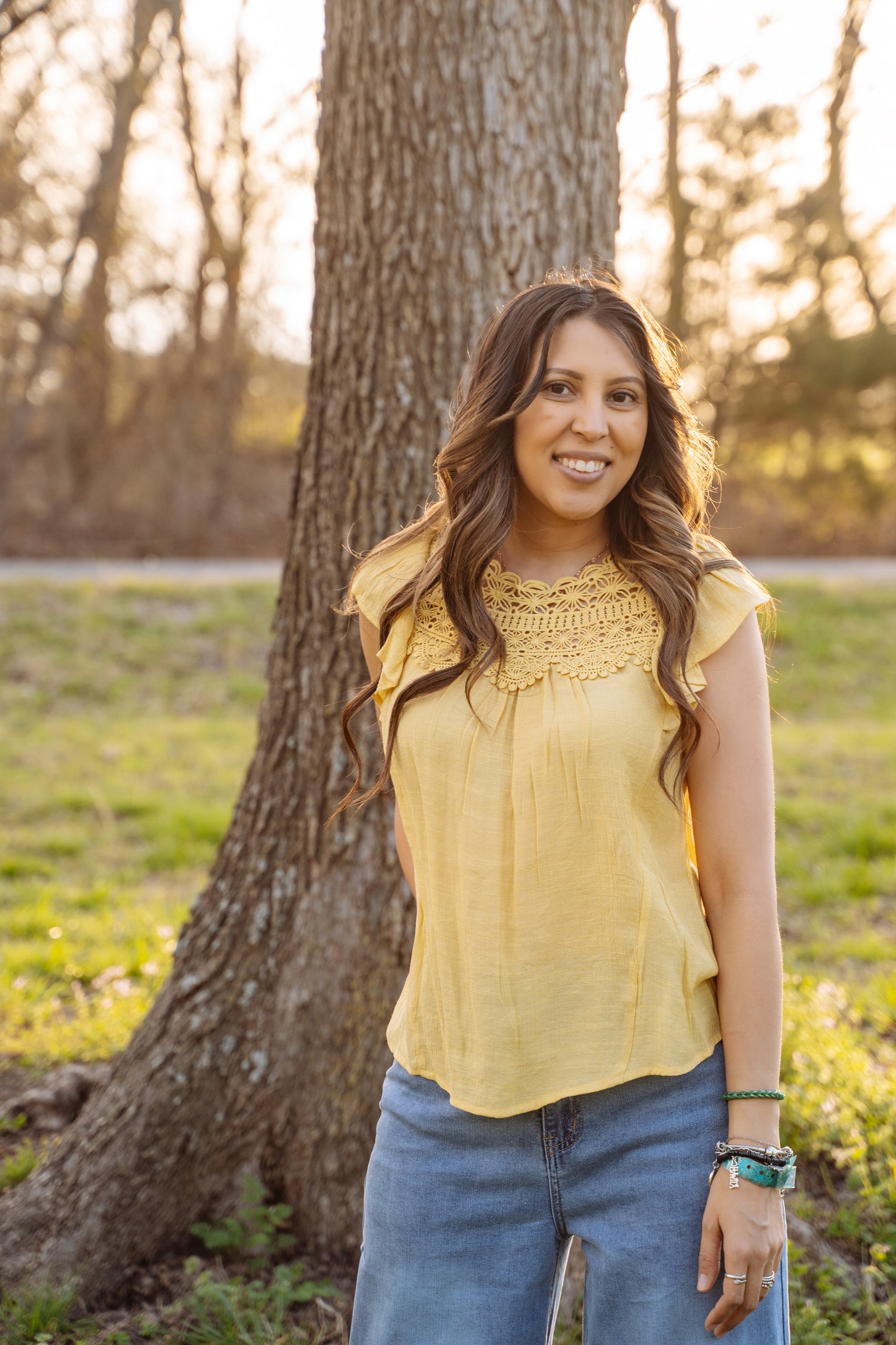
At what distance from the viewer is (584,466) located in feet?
→ 5.99

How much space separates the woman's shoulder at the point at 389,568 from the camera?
6.63ft

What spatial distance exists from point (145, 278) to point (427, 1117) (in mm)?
15526

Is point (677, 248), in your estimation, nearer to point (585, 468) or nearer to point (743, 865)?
point (585, 468)

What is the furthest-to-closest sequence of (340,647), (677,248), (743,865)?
(677,248) < (340,647) < (743,865)

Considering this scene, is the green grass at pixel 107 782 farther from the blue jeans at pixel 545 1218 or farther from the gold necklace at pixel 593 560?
the gold necklace at pixel 593 560

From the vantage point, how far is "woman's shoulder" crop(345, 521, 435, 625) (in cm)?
202

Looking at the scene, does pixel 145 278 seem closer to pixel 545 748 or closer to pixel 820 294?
pixel 820 294

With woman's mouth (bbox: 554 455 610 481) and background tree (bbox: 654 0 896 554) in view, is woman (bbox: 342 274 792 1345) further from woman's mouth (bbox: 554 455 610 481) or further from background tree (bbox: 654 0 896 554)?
background tree (bbox: 654 0 896 554)

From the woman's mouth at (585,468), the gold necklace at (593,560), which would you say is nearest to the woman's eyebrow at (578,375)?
the woman's mouth at (585,468)

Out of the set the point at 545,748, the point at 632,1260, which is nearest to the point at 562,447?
the point at 545,748

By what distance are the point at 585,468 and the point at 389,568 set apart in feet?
Answer: 1.41

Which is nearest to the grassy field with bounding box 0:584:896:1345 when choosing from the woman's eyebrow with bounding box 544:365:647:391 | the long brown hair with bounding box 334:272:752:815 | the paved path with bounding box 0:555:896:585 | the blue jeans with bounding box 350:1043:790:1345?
the paved path with bounding box 0:555:896:585

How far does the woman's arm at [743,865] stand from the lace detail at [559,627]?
0.45ft

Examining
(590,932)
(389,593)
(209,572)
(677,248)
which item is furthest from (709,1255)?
(677,248)
